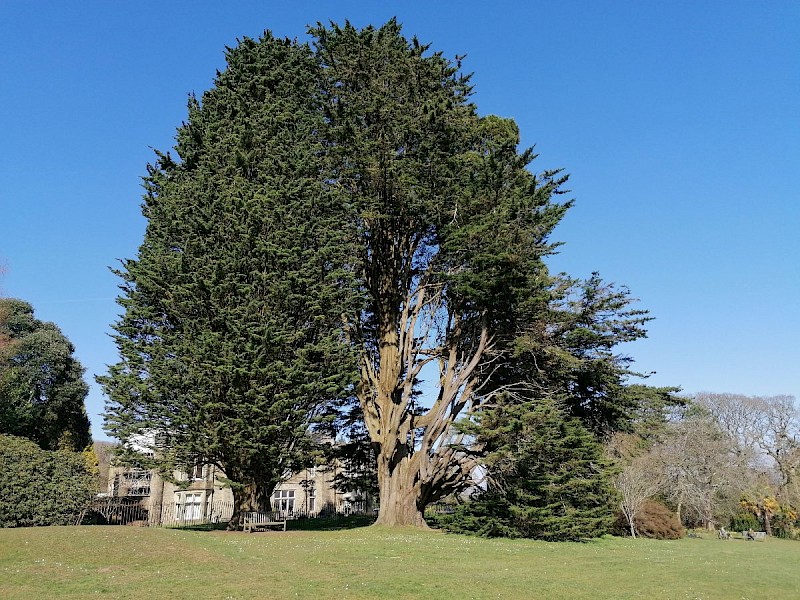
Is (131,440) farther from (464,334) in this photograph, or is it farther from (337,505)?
(337,505)

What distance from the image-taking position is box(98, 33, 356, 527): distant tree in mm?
18391

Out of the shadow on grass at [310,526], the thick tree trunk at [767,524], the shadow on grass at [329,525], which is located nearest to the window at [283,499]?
the shadow on grass at [329,525]

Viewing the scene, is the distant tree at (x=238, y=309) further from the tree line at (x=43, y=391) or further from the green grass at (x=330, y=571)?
the tree line at (x=43, y=391)

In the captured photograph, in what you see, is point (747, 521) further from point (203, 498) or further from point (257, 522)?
point (257, 522)

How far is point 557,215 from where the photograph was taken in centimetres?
2270

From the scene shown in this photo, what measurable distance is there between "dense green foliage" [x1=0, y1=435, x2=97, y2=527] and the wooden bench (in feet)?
19.0

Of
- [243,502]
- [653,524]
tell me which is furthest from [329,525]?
[653,524]

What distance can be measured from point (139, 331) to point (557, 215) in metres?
16.0

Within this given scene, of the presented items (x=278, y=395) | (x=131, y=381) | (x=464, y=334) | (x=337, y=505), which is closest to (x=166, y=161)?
(x=131, y=381)

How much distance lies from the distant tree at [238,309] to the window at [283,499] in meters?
29.8

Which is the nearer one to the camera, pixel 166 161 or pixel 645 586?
pixel 645 586

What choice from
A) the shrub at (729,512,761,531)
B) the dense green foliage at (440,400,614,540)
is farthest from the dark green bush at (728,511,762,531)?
the dense green foliage at (440,400,614,540)

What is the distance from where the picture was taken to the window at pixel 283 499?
50.7 metres

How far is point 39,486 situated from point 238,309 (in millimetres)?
9148
